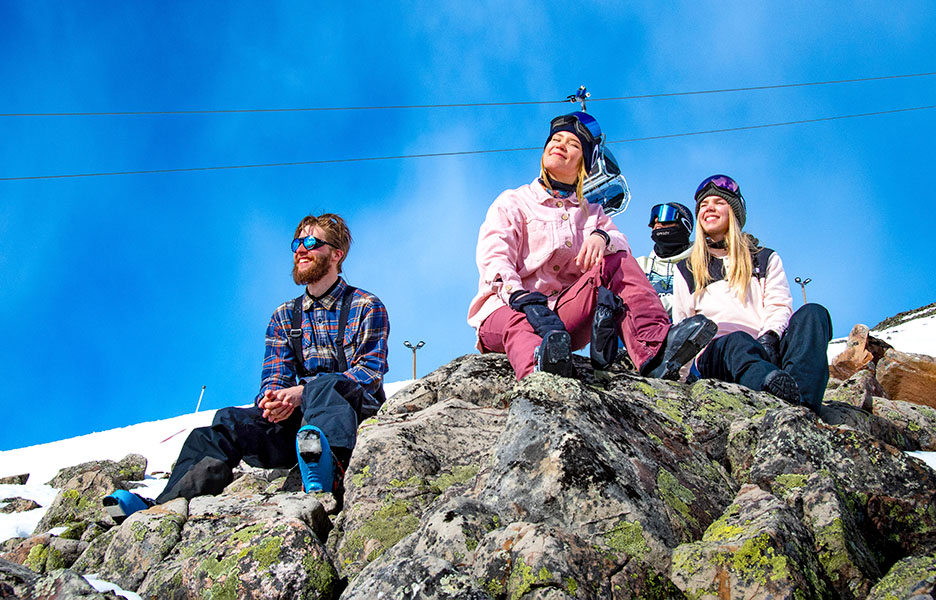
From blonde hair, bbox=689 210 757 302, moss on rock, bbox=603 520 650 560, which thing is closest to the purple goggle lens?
blonde hair, bbox=689 210 757 302

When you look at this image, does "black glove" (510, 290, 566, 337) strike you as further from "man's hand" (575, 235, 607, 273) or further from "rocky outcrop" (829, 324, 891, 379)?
"rocky outcrop" (829, 324, 891, 379)

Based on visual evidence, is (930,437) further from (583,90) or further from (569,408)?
(583,90)

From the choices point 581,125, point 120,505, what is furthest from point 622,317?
point 120,505

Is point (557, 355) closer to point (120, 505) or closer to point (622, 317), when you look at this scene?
point (622, 317)

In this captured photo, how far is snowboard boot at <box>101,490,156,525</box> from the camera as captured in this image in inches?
144

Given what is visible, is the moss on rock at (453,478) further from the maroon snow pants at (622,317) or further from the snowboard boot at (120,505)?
the snowboard boot at (120,505)

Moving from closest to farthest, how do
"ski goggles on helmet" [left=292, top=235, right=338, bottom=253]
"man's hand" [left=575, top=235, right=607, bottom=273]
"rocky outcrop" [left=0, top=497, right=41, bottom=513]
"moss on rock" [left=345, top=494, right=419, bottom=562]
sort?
"moss on rock" [left=345, top=494, right=419, bottom=562] < "man's hand" [left=575, top=235, right=607, bottom=273] < "ski goggles on helmet" [left=292, top=235, right=338, bottom=253] < "rocky outcrop" [left=0, top=497, right=41, bottom=513]

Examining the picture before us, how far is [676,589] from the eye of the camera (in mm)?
2156

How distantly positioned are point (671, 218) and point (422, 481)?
3.95 m

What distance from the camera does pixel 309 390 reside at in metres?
4.26

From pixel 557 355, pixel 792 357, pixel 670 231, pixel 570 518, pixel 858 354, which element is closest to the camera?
pixel 570 518

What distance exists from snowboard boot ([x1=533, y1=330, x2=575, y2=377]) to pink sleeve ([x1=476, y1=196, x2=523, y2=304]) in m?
0.85

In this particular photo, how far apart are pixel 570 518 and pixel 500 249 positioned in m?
2.43

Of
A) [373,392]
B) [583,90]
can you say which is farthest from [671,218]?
[583,90]
